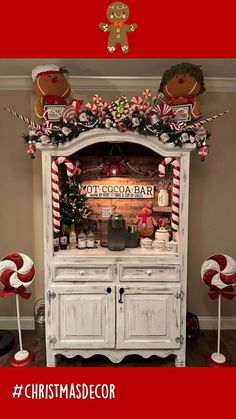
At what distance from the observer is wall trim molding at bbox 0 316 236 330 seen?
3.53 meters

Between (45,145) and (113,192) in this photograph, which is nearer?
(45,145)

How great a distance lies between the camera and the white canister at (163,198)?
300 cm

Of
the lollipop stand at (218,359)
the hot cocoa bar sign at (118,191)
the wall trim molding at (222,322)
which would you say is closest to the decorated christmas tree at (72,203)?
the hot cocoa bar sign at (118,191)

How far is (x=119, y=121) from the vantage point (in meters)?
2.61

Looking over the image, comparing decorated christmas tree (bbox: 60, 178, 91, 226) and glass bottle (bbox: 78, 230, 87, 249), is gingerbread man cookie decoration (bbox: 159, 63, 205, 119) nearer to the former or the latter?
decorated christmas tree (bbox: 60, 178, 91, 226)

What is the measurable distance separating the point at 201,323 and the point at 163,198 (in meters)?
1.58

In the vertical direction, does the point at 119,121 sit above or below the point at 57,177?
above

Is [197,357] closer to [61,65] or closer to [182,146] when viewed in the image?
[182,146]

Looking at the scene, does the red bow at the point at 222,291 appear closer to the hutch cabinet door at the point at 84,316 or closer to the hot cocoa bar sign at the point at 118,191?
the hutch cabinet door at the point at 84,316

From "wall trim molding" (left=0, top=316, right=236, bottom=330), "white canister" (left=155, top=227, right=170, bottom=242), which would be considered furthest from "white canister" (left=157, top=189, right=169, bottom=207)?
"wall trim molding" (left=0, top=316, right=236, bottom=330)

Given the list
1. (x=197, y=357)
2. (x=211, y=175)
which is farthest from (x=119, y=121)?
(x=197, y=357)

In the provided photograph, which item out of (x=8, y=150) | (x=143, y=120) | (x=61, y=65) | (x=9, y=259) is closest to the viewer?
(x=143, y=120)

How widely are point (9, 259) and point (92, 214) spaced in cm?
91
